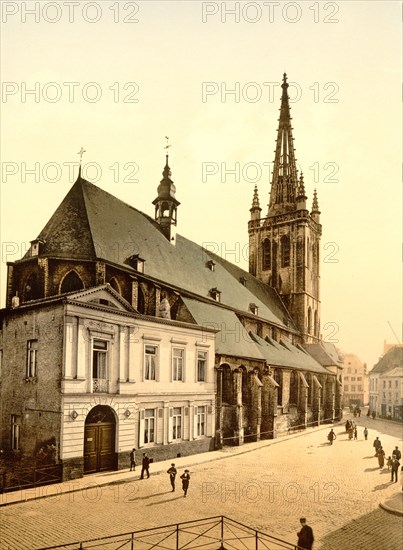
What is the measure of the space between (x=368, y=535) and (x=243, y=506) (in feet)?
13.7

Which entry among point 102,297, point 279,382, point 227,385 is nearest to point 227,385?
point 227,385

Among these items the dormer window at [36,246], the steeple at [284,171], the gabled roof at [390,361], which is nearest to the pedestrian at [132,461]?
the dormer window at [36,246]

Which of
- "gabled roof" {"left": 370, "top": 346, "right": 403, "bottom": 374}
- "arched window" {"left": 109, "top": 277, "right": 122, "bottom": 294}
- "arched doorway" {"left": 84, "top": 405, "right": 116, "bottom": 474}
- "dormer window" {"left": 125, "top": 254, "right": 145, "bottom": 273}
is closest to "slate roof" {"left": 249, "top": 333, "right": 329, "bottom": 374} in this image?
"dormer window" {"left": 125, "top": 254, "right": 145, "bottom": 273}

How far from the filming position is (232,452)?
2720cm

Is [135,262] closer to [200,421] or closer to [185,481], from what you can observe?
[200,421]

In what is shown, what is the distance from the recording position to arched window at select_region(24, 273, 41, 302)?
26.7 meters

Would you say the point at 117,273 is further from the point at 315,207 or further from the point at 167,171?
the point at 315,207

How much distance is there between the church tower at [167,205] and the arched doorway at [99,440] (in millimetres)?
18016

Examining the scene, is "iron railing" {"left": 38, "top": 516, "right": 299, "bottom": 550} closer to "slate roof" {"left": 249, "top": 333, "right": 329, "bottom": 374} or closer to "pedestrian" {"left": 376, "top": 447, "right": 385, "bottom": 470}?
"pedestrian" {"left": 376, "top": 447, "right": 385, "bottom": 470}

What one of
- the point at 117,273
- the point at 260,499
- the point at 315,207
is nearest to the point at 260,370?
the point at 117,273

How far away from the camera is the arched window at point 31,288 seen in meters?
26.7

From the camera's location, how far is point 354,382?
10781cm

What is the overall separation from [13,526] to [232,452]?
15.6 m

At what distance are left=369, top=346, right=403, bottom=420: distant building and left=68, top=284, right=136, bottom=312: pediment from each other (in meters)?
54.4
